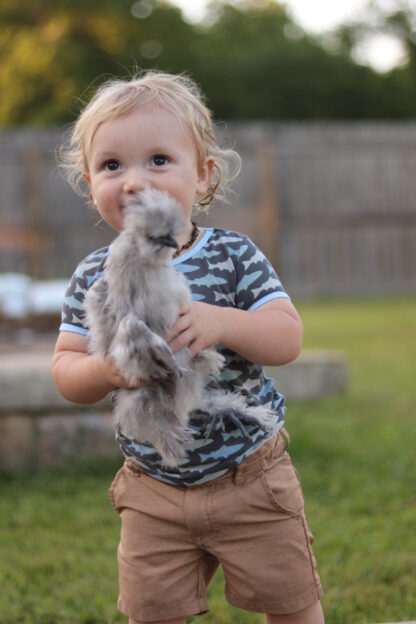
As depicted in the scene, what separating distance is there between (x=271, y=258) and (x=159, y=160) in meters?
13.4

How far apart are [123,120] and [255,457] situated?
95 cm

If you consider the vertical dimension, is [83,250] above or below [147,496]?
above

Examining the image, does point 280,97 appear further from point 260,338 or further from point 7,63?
point 260,338

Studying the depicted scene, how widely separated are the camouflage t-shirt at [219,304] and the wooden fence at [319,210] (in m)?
12.9

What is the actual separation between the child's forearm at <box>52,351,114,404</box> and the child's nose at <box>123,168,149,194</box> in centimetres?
41

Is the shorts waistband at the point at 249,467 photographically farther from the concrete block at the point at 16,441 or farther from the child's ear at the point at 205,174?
the concrete block at the point at 16,441

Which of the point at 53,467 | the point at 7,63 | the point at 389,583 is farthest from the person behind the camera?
the point at 7,63

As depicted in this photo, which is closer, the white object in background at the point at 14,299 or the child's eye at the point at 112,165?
the child's eye at the point at 112,165

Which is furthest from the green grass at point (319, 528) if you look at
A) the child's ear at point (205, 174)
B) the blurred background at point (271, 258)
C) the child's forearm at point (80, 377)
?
the child's ear at point (205, 174)

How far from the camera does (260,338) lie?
75.2 inches

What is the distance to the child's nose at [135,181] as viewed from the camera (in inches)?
71.7

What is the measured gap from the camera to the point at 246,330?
1883 mm

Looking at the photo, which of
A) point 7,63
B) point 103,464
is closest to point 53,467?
point 103,464

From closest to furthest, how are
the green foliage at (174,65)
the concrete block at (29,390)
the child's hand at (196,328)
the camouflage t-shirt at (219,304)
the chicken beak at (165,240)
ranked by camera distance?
the chicken beak at (165,240)
the child's hand at (196,328)
the camouflage t-shirt at (219,304)
the concrete block at (29,390)
the green foliage at (174,65)
